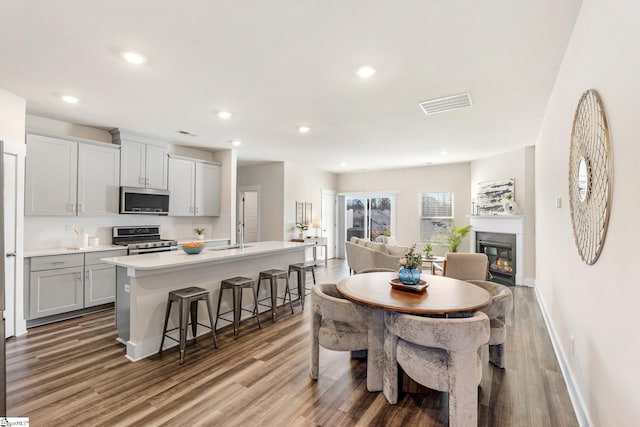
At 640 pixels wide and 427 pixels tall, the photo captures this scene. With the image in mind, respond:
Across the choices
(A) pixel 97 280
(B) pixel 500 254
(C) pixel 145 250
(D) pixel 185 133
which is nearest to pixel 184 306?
(A) pixel 97 280

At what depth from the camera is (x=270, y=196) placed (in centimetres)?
758

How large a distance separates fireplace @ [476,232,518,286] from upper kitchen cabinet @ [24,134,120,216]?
7123mm

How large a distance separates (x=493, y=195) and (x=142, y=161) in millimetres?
6885

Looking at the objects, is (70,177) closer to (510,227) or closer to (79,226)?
(79,226)

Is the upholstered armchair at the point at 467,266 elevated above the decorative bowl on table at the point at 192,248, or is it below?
below

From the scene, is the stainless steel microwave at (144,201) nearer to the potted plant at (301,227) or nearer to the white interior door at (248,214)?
the potted plant at (301,227)

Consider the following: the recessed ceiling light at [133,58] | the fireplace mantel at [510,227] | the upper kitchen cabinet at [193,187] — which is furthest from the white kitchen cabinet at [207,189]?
the fireplace mantel at [510,227]

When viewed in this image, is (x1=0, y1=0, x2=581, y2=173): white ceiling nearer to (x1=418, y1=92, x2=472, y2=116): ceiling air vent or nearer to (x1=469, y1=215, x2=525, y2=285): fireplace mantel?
(x1=418, y1=92, x2=472, y2=116): ceiling air vent

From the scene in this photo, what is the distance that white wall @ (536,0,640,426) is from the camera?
4.08 ft

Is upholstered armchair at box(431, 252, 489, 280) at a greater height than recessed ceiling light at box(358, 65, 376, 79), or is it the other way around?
recessed ceiling light at box(358, 65, 376, 79)

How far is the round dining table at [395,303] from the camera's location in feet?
6.78

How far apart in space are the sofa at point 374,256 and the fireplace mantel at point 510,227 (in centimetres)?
224

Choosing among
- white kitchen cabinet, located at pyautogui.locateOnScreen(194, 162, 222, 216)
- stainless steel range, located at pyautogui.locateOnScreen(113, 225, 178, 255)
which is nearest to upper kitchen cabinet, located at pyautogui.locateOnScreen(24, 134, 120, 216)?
stainless steel range, located at pyautogui.locateOnScreen(113, 225, 178, 255)

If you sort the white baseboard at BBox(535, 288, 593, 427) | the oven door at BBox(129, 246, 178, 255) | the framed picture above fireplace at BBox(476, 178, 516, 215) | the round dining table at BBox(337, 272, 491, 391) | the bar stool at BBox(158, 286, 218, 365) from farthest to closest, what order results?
the framed picture above fireplace at BBox(476, 178, 516, 215)
the oven door at BBox(129, 246, 178, 255)
the bar stool at BBox(158, 286, 218, 365)
the round dining table at BBox(337, 272, 491, 391)
the white baseboard at BBox(535, 288, 593, 427)
